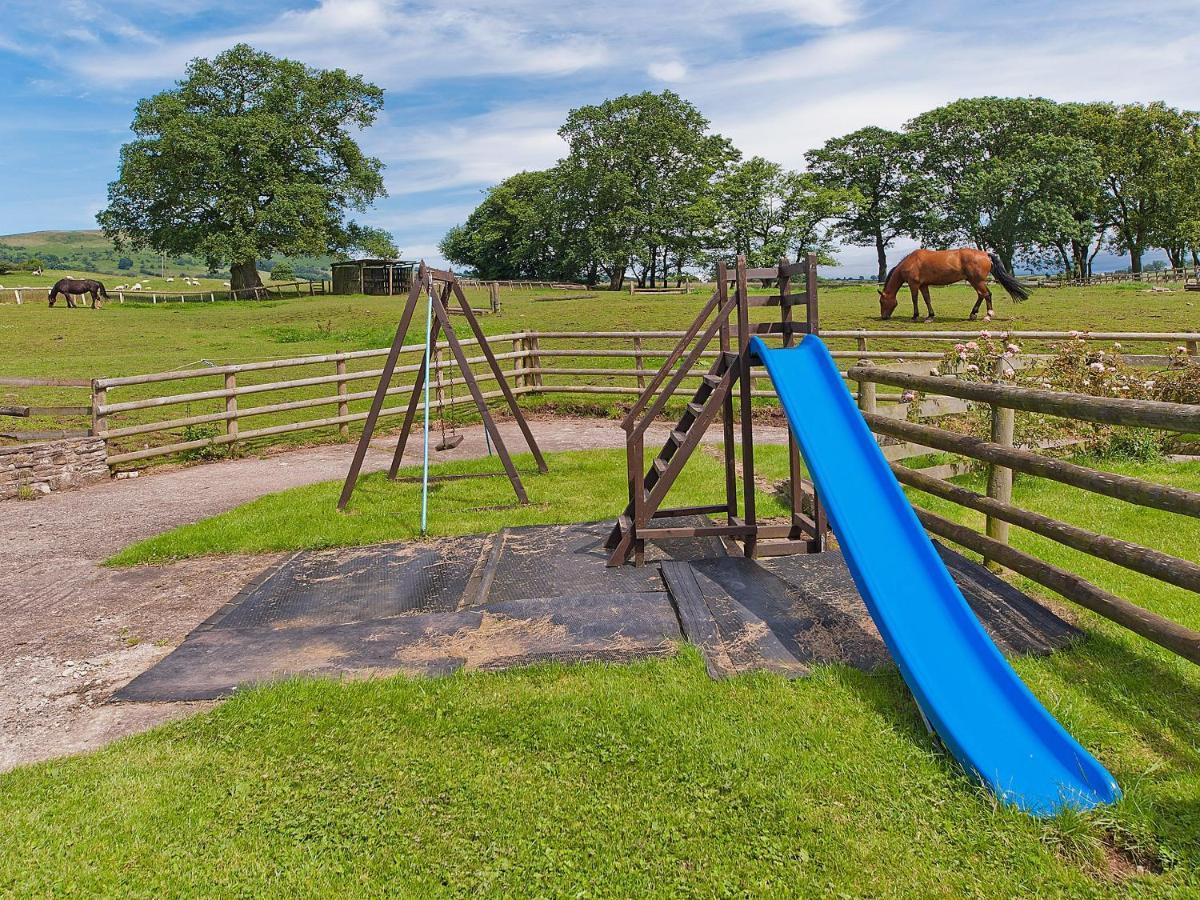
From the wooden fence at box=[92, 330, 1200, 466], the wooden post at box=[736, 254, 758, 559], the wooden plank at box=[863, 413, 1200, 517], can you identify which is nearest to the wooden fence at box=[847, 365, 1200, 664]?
the wooden plank at box=[863, 413, 1200, 517]

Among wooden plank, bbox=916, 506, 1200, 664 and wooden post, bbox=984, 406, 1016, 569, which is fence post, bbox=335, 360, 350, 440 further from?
wooden post, bbox=984, 406, 1016, 569

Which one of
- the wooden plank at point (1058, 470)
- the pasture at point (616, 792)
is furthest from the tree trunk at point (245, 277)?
the pasture at point (616, 792)

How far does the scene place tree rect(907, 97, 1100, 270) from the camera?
45375 mm

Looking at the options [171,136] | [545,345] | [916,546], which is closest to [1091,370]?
[916,546]

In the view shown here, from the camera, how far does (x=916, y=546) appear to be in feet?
12.4

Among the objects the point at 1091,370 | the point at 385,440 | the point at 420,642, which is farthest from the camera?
the point at 385,440

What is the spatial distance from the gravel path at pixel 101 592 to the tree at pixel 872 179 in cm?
5220

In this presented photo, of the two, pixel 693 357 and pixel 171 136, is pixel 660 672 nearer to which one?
pixel 693 357

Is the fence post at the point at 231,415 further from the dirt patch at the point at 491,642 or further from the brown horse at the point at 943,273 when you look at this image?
the brown horse at the point at 943,273

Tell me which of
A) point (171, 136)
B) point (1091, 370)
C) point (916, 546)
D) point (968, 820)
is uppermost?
point (171, 136)

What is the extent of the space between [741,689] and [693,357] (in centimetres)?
256

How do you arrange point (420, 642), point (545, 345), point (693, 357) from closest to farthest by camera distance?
point (420, 642) < point (693, 357) < point (545, 345)

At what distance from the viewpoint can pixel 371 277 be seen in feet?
145

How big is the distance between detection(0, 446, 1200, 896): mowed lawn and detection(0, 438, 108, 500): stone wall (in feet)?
23.3
